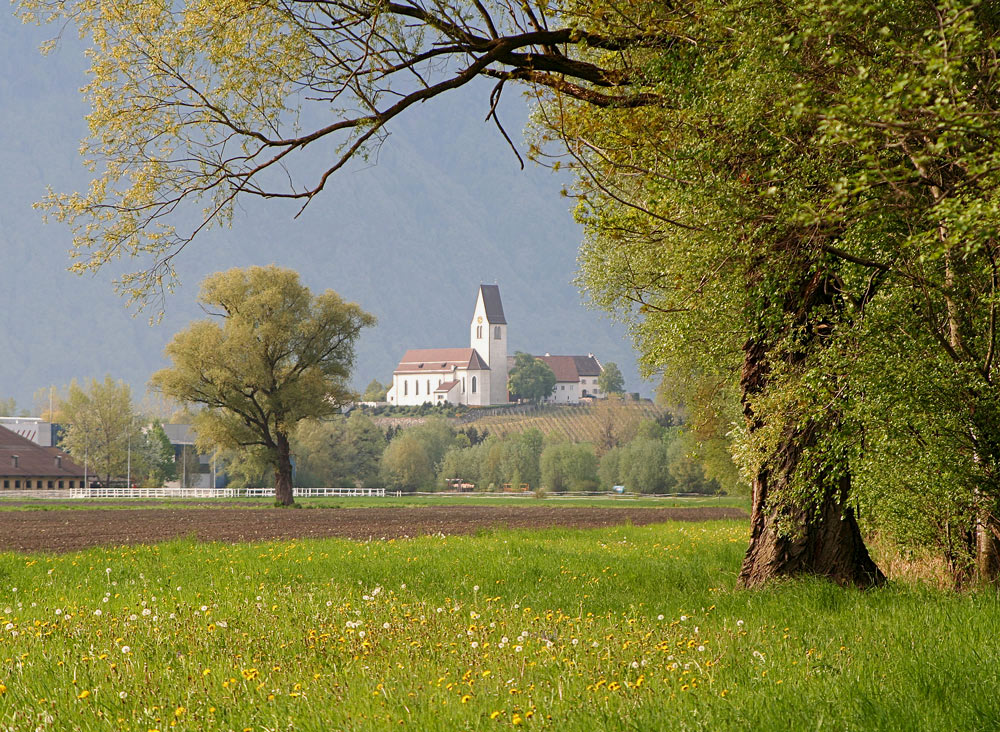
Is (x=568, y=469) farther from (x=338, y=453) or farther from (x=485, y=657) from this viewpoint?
(x=485, y=657)

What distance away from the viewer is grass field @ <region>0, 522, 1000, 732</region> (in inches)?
218

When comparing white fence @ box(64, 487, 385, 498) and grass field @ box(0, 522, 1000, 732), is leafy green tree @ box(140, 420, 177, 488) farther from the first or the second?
grass field @ box(0, 522, 1000, 732)

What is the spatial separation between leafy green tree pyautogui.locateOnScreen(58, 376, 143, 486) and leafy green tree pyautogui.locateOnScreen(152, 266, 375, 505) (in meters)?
57.9

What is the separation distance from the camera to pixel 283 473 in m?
59.8

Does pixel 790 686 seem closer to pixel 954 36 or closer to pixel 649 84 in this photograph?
pixel 954 36

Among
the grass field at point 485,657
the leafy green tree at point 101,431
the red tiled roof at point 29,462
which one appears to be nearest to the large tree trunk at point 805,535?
the grass field at point 485,657

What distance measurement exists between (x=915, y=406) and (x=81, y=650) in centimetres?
809

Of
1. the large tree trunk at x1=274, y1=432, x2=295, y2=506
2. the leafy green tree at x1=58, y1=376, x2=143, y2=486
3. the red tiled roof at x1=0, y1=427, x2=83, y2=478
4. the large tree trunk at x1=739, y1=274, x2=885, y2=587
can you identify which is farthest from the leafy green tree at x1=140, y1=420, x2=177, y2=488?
the large tree trunk at x1=739, y1=274, x2=885, y2=587

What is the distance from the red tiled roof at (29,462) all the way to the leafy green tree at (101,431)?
8.90 ft

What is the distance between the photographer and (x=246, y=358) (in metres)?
54.5

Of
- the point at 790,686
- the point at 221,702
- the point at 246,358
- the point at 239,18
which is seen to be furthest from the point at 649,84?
the point at 246,358

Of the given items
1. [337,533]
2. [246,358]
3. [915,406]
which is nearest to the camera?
[915,406]

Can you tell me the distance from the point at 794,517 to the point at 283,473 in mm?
51181

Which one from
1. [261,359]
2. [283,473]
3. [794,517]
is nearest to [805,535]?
[794,517]
